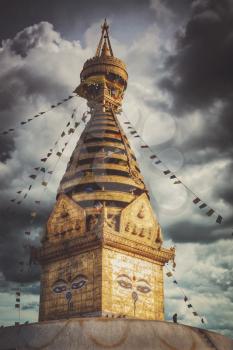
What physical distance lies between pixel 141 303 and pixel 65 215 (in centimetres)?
583

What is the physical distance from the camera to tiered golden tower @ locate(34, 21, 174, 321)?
20609mm

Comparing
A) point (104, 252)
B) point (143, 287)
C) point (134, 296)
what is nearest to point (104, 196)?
point (104, 252)

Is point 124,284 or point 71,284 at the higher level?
point 71,284

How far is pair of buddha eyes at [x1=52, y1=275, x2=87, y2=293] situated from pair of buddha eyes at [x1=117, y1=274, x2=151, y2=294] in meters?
1.65

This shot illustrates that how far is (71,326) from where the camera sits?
50.5ft

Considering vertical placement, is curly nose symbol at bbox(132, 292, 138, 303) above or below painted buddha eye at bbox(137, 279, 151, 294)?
below

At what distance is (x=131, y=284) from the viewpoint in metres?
21.2

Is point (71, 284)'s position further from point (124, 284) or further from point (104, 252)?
point (124, 284)

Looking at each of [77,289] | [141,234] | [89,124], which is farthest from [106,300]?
[89,124]

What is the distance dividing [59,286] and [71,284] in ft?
2.84

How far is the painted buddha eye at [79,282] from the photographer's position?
20.8 meters

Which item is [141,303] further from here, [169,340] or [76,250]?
[169,340]

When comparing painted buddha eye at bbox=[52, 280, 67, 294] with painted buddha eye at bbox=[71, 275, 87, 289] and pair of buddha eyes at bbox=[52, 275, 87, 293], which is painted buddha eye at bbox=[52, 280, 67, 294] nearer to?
pair of buddha eyes at bbox=[52, 275, 87, 293]

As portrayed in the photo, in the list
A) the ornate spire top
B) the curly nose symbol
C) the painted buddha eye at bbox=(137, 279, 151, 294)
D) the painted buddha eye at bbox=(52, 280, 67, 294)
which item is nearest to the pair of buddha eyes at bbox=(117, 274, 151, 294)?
the painted buddha eye at bbox=(137, 279, 151, 294)
